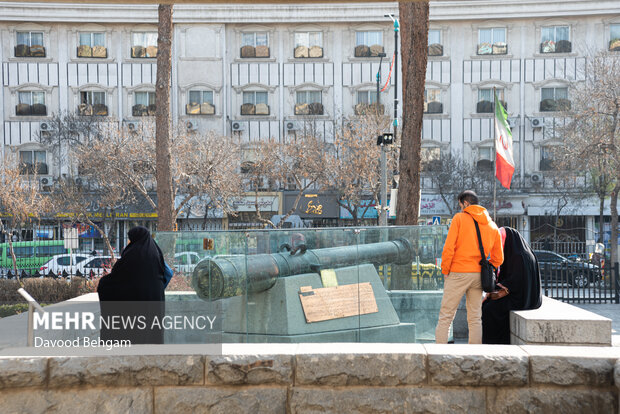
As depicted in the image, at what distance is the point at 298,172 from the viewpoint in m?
33.7

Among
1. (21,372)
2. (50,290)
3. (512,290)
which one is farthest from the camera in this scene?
(50,290)

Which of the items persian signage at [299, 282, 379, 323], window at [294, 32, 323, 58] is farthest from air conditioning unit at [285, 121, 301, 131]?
persian signage at [299, 282, 379, 323]

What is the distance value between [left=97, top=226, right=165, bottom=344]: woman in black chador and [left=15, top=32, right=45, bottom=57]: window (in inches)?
1459

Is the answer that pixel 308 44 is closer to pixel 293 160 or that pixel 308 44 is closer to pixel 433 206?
pixel 293 160

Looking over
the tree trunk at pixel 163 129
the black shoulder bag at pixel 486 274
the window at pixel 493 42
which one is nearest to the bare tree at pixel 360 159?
the window at pixel 493 42

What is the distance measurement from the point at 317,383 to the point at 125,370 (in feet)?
4.36

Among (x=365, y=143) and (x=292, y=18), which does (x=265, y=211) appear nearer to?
(x=365, y=143)

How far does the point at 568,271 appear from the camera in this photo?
19.2 meters

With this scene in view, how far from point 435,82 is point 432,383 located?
3602 cm

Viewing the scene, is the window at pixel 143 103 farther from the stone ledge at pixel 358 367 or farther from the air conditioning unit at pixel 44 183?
the stone ledge at pixel 358 367

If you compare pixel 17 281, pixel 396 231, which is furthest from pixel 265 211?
pixel 396 231

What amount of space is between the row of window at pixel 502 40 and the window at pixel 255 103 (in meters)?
10.1

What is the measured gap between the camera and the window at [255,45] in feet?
130

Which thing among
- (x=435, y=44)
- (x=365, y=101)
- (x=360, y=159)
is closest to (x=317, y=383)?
(x=360, y=159)
